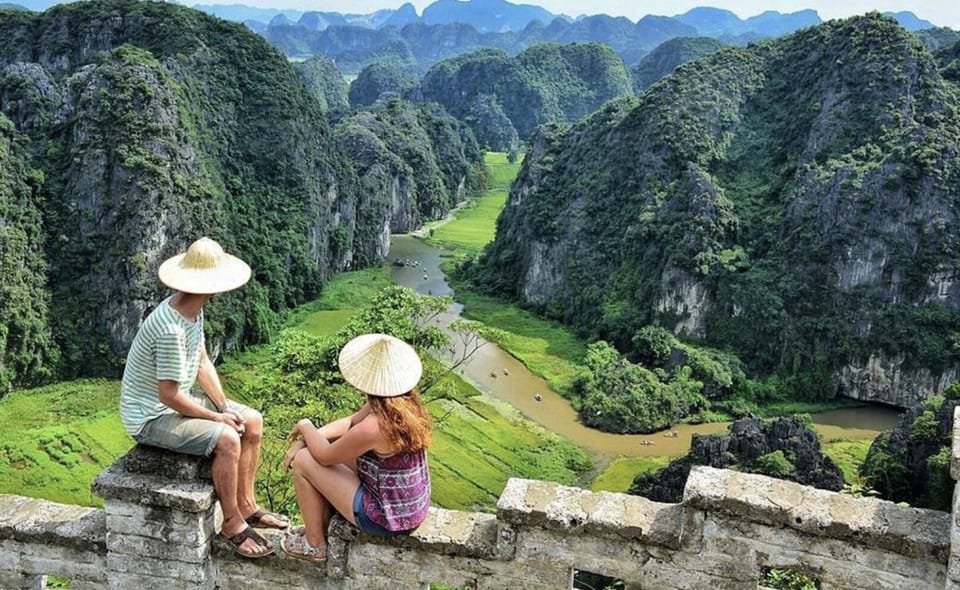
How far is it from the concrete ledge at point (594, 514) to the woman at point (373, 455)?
2.26 ft

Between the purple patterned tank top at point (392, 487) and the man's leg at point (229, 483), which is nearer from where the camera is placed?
the purple patterned tank top at point (392, 487)

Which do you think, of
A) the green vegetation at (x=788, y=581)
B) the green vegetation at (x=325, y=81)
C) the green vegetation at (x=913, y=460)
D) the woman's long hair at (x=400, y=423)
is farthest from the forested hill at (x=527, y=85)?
the woman's long hair at (x=400, y=423)

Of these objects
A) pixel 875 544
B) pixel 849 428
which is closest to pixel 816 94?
pixel 849 428

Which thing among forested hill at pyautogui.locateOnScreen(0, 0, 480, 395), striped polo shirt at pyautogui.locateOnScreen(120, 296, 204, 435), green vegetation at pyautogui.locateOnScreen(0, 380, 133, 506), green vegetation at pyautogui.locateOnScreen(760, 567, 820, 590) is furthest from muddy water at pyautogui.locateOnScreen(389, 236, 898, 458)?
striped polo shirt at pyautogui.locateOnScreen(120, 296, 204, 435)

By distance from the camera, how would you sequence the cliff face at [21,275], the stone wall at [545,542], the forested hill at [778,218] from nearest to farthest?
1. the stone wall at [545,542]
2. the cliff face at [21,275]
3. the forested hill at [778,218]

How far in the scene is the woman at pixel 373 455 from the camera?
5871 mm

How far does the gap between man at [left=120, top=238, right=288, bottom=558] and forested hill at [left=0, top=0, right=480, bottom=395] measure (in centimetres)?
4549

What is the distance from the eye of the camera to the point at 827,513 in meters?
5.71

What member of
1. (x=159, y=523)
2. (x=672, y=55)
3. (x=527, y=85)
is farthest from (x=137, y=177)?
(x=672, y=55)

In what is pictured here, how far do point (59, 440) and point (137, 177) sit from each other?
2141cm

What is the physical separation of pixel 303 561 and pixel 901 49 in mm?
64083

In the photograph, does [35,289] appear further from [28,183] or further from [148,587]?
[148,587]

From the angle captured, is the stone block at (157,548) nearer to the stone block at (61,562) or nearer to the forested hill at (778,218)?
the stone block at (61,562)

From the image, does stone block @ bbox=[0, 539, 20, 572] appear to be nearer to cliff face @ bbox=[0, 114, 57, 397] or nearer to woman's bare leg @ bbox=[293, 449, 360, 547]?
woman's bare leg @ bbox=[293, 449, 360, 547]
